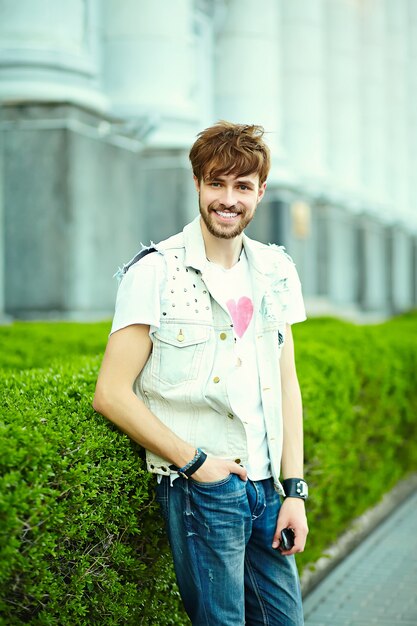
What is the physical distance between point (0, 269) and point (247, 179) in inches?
327

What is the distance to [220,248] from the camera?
11.8ft

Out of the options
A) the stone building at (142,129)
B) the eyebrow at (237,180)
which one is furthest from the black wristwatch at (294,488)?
the stone building at (142,129)

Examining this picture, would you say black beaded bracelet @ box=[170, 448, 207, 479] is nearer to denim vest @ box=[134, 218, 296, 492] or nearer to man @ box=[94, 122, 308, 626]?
man @ box=[94, 122, 308, 626]

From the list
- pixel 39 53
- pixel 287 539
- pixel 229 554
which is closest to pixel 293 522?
pixel 287 539

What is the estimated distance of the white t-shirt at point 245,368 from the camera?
3.46 meters

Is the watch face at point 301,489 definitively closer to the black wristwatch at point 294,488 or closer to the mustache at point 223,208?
the black wristwatch at point 294,488

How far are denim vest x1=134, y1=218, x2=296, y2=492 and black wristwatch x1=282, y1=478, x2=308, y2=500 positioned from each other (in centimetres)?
6

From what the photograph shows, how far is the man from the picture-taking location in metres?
3.34

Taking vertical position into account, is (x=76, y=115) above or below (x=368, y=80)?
below

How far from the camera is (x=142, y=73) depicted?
14.0 meters

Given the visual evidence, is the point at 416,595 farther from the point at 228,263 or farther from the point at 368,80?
the point at 368,80

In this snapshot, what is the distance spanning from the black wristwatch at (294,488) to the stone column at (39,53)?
847 centimetres

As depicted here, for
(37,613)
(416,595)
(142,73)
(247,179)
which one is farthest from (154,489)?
(142,73)

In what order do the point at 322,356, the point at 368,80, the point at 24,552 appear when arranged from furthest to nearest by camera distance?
the point at 368,80
the point at 322,356
the point at 24,552
